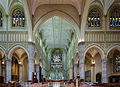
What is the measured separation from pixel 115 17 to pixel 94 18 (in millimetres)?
3087

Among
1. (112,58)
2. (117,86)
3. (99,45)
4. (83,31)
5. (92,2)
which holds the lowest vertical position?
(117,86)

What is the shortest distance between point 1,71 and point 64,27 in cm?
1550

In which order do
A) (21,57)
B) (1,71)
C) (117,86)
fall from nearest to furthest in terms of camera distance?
(117,86)
(1,71)
(21,57)

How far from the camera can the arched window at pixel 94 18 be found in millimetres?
28141

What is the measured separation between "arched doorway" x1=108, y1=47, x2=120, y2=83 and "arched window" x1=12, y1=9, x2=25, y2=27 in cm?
1450

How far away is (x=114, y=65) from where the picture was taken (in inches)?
1125

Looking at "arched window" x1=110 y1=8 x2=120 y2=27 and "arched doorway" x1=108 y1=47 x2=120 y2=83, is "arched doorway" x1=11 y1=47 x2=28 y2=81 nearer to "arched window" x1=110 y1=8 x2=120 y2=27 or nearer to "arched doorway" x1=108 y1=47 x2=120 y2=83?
"arched doorway" x1=108 y1=47 x2=120 y2=83

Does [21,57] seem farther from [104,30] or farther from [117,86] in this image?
[117,86]

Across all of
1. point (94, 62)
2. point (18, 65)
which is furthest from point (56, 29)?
point (94, 62)

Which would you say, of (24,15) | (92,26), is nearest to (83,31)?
(92,26)

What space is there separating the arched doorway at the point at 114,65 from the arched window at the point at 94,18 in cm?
489

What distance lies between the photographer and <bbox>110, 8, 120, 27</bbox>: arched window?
90.8 ft

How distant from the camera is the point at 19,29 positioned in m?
27.8

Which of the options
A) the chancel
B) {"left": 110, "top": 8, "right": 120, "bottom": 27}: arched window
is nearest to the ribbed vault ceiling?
the chancel
